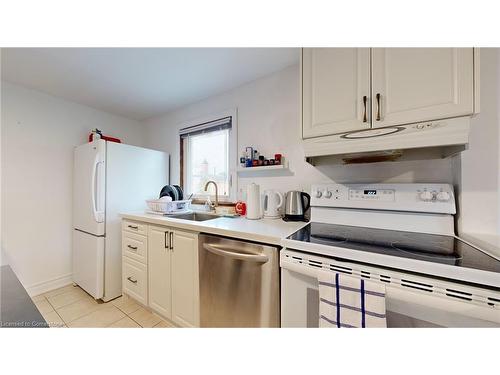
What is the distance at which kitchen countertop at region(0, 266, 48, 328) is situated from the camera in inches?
17.6

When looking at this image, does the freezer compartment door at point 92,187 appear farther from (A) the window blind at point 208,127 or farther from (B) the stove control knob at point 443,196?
(B) the stove control knob at point 443,196

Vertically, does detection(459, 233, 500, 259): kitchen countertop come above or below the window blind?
below

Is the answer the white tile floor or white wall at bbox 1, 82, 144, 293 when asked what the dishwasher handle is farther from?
white wall at bbox 1, 82, 144, 293

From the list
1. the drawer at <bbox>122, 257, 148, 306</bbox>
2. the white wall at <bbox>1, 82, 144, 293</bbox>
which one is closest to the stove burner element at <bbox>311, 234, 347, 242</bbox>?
the drawer at <bbox>122, 257, 148, 306</bbox>

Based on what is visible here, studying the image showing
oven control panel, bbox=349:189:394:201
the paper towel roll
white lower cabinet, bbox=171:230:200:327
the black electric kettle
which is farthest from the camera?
the paper towel roll

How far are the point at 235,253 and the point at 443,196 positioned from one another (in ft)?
3.90

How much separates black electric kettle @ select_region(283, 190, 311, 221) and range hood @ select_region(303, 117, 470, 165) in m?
0.40

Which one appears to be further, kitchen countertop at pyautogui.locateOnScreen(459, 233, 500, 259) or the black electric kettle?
the black electric kettle

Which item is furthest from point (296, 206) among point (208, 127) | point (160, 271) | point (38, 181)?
point (38, 181)

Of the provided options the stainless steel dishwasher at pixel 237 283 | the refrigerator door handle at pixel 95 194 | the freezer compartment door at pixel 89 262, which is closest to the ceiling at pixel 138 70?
the refrigerator door handle at pixel 95 194

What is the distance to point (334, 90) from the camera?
3.59ft

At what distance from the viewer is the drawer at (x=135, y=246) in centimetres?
165

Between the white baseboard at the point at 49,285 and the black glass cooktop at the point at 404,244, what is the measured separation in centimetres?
277
